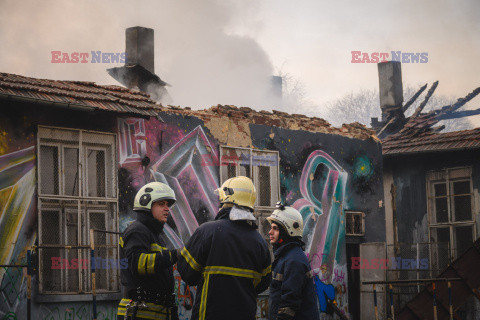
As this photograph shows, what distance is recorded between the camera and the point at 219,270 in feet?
18.2

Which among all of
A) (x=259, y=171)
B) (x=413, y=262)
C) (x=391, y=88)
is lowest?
(x=413, y=262)

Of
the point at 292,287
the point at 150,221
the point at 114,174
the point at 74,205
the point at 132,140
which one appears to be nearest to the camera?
the point at 150,221

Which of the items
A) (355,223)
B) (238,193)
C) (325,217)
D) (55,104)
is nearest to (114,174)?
(55,104)

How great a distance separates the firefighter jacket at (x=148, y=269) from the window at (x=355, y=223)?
895 centimetres

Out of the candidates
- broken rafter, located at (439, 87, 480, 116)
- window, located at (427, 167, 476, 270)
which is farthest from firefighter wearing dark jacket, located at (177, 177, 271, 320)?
broken rafter, located at (439, 87, 480, 116)

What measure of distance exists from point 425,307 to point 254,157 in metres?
4.51

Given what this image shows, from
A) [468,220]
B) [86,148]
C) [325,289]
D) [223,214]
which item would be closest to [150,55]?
[86,148]

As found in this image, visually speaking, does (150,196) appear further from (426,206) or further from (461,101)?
(461,101)

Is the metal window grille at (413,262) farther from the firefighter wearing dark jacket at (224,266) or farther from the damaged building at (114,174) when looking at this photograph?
the firefighter wearing dark jacket at (224,266)

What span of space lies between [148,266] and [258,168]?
291 inches

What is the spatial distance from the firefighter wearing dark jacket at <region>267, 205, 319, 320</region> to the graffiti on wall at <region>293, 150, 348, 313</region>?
260 inches

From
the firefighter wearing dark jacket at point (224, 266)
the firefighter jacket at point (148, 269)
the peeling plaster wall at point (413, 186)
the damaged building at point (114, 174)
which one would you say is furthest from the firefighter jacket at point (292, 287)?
the peeling plaster wall at point (413, 186)

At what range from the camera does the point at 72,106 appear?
9.95 metres

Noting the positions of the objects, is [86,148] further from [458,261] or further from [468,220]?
[468,220]
